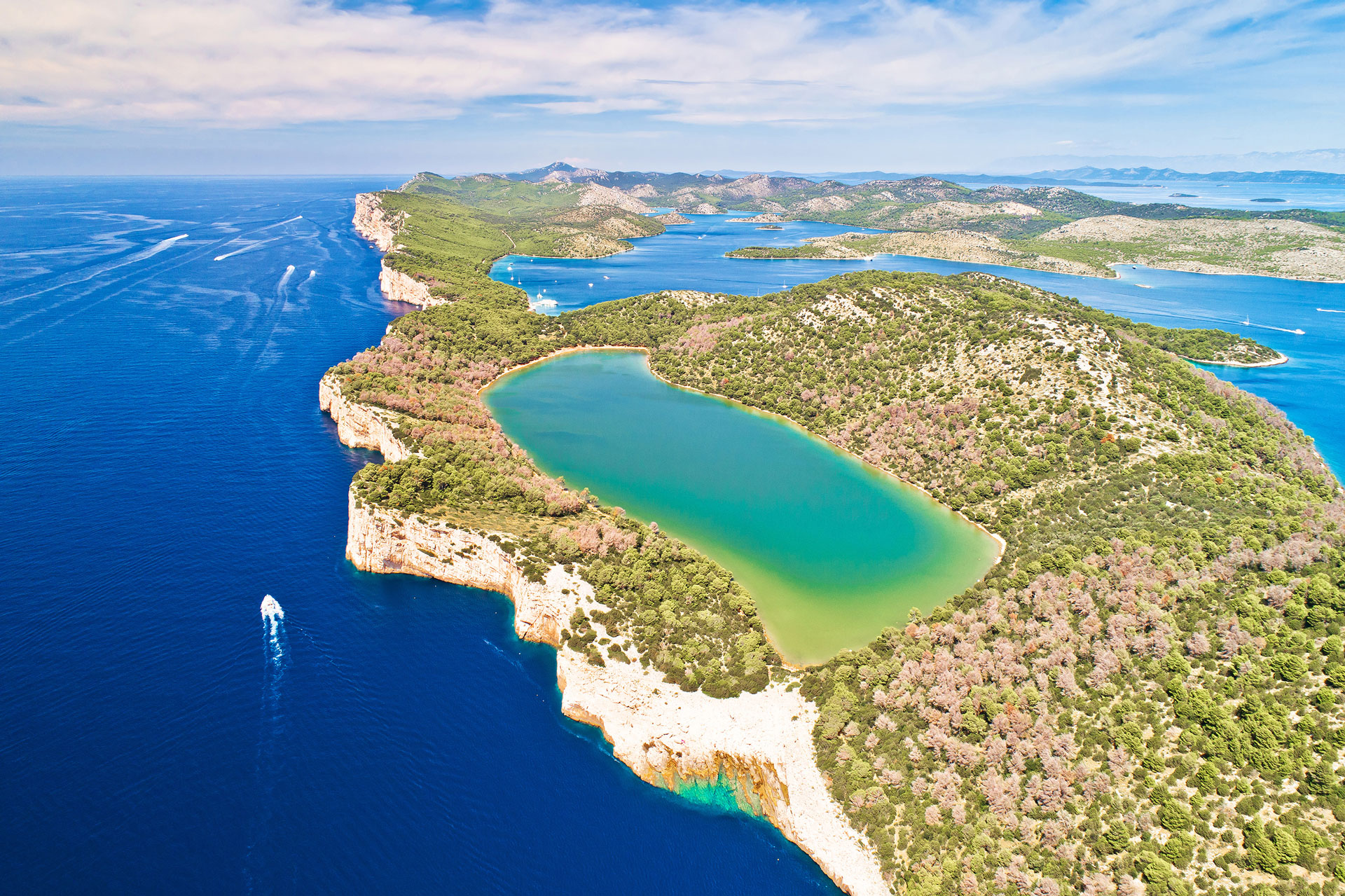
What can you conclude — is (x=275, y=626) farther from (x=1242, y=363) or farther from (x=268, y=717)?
(x=1242, y=363)

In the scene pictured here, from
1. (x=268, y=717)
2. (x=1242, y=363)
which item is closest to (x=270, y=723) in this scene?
(x=268, y=717)

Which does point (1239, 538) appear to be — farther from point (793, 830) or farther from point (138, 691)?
point (138, 691)

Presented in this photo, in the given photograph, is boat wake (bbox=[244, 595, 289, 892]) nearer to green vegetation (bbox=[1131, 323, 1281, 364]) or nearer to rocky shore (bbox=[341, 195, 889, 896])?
rocky shore (bbox=[341, 195, 889, 896])

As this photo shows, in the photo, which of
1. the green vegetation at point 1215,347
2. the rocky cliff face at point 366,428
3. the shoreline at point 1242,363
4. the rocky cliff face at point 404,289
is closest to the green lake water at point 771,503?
the rocky cliff face at point 366,428

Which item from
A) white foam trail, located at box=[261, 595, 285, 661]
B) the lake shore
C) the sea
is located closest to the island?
the sea

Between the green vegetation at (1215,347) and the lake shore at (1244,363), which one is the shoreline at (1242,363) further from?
the green vegetation at (1215,347)
